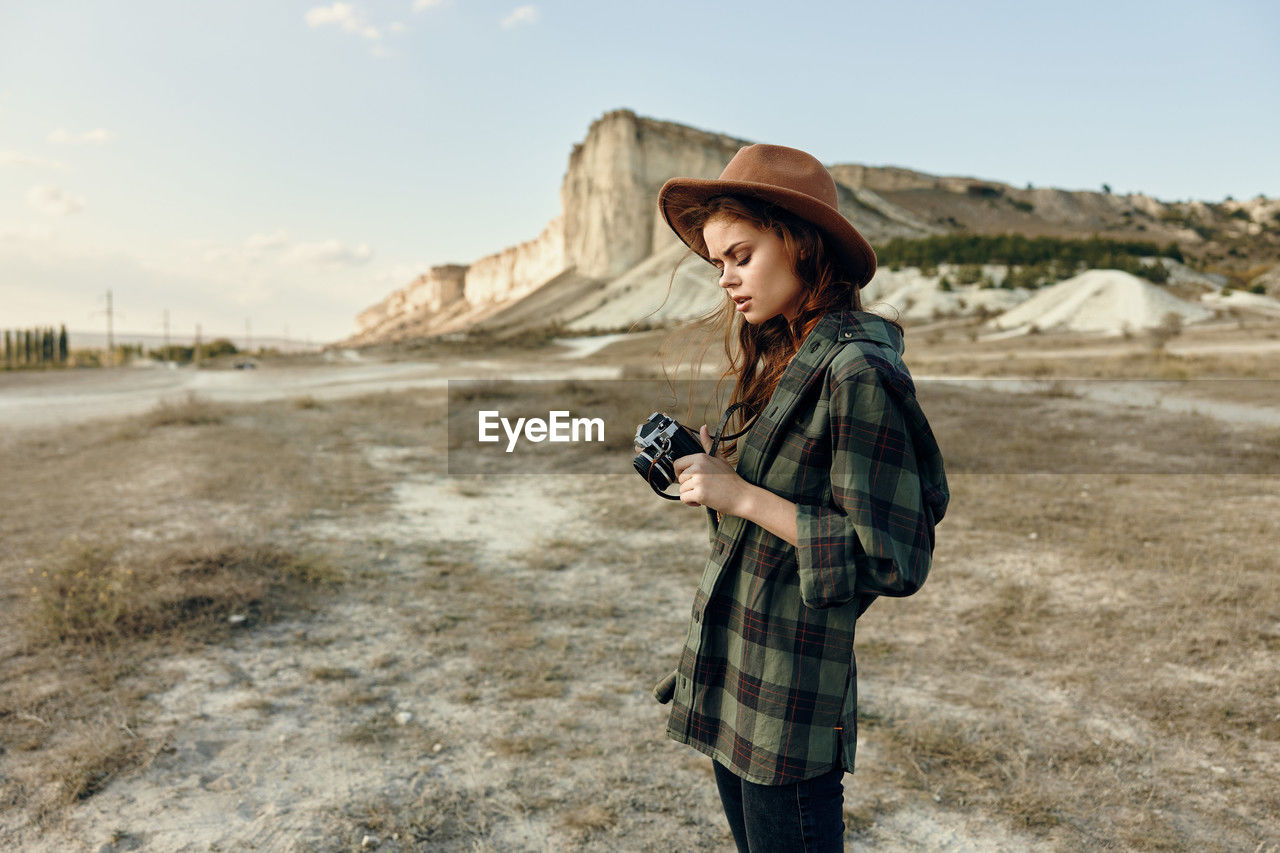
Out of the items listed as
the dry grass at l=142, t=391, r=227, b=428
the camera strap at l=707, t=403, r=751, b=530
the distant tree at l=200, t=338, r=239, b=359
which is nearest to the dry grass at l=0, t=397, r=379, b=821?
the dry grass at l=142, t=391, r=227, b=428

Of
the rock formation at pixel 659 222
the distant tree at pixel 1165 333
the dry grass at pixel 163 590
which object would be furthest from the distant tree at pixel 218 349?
the dry grass at pixel 163 590

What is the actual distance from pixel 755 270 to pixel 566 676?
8.98 ft

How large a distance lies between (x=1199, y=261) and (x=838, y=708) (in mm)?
66809

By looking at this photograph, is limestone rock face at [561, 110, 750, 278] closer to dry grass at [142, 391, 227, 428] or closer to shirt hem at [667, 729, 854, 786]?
dry grass at [142, 391, 227, 428]

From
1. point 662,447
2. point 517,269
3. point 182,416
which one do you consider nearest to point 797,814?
point 662,447

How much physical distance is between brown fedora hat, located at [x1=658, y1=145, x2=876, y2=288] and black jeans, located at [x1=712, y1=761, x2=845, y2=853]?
0.89 meters

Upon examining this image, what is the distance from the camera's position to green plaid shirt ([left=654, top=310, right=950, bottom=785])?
1.11 m

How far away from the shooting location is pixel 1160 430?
9148 mm

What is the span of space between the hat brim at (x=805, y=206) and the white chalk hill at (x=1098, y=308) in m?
27.5

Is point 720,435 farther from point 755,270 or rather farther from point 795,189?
point 795,189

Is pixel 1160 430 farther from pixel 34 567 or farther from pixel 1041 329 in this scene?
pixel 1041 329

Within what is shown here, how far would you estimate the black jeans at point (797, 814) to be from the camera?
1248 mm

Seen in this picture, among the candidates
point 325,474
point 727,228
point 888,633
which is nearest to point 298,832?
point 727,228

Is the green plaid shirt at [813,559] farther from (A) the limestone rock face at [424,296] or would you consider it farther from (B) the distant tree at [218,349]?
(A) the limestone rock face at [424,296]
